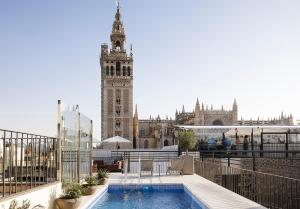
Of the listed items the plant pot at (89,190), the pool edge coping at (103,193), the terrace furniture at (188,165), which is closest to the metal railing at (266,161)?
the terrace furniture at (188,165)

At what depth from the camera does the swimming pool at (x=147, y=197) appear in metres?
10.8

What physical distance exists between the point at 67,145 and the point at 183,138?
20046mm

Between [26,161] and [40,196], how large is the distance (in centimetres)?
68

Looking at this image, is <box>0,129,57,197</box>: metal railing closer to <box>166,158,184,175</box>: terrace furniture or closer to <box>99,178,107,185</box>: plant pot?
<box>99,178,107,185</box>: plant pot

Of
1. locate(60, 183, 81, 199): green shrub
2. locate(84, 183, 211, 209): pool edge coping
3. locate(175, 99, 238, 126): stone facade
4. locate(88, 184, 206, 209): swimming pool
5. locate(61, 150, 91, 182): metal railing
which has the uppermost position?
locate(175, 99, 238, 126): stone facade

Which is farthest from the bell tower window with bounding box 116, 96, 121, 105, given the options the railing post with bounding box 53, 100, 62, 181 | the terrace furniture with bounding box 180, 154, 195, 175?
the railing post with bounding box 53, 100, 62, 181

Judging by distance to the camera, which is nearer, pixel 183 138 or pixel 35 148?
pixel 35 148

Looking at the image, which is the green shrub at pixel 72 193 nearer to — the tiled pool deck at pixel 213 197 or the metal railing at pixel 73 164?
the tiled pool deck at pixel 213 197

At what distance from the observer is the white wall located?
5.92m

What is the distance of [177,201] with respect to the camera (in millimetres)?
11531

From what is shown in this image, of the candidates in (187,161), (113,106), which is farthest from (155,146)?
(187,161)

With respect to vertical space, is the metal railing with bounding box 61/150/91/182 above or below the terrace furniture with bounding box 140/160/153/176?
above

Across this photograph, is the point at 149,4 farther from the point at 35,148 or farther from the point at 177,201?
the point at 35,148

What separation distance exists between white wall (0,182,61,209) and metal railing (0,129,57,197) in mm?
160
